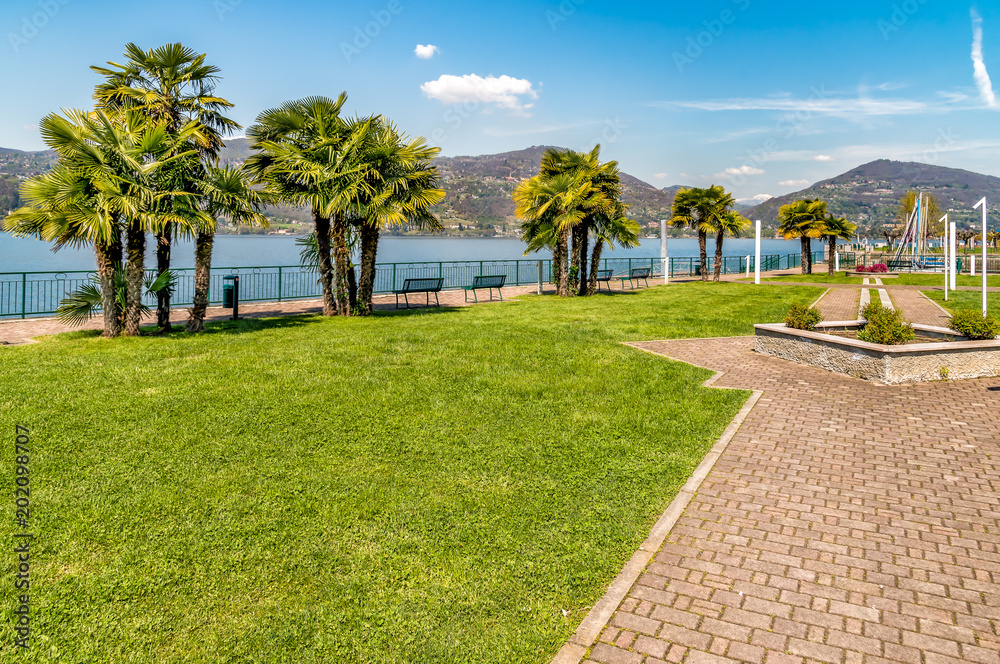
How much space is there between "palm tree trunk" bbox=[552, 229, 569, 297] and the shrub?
14.1m

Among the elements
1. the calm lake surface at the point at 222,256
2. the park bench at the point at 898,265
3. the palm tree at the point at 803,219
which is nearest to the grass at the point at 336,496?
the calm lake surface at the point at 222,256

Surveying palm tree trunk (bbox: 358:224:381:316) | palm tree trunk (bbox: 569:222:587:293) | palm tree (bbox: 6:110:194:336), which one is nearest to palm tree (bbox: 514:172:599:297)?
palm tree trunk (bbox: 569:222:587:293)

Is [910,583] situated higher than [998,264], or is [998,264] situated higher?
[998,264]

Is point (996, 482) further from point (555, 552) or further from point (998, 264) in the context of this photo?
point (998, 264)

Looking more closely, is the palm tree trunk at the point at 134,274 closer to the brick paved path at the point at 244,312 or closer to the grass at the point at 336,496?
the brick paved path at the point at 244,312

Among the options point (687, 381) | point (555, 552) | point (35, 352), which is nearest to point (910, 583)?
point (555, 552)

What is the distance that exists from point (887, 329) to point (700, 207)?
25332 mm

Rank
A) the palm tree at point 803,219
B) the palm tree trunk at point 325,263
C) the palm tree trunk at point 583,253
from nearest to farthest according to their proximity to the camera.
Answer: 1. the palm tree trunk at point 325,263
2. the palm tree trunk at point 583,253
3. the palm tree at point 803,219

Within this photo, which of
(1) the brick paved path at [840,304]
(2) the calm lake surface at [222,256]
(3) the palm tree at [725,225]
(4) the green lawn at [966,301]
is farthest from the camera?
(2) the calm lake surface at [222,256]

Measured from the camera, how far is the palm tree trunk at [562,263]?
75.8ft

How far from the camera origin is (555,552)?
13.6 feet

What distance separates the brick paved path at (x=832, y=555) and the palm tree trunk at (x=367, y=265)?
39.6 ft

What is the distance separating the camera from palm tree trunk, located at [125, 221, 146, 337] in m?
12.3

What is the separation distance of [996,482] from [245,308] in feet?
61.9
